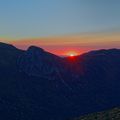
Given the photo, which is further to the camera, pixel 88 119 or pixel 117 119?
Result: pixel 88 119

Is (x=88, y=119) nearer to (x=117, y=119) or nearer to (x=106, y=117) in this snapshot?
(x=106, y=117)

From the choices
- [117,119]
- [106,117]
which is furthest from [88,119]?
[117,119]

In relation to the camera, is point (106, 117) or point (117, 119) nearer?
point (117, 119)
